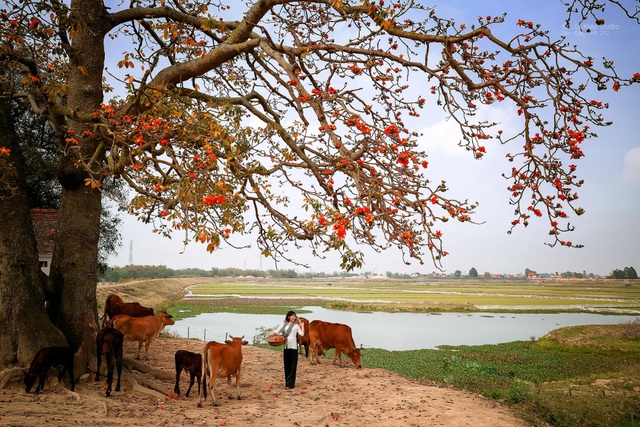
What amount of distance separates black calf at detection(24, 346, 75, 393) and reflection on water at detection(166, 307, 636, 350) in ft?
39.8

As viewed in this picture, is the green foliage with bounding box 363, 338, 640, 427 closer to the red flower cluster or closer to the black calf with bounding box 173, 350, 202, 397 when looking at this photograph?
the black calf with bounding box 173, 350, 202, 397

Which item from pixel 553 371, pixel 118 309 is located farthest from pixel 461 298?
pixel 118 309

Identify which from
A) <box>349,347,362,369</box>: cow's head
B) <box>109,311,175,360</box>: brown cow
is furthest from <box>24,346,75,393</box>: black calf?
<box>349,347,362,369</box>: cow's head

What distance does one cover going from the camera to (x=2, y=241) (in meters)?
8.85

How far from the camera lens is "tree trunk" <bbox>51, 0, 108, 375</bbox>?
9.45m

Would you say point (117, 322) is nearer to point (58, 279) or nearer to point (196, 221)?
point (58, 279)

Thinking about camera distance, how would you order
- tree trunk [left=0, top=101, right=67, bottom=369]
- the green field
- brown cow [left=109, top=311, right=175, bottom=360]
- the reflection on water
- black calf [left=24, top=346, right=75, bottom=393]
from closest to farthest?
black calf [left=24, top=346, right=75, bottom=393]
tree trunk [left=0, top=101, right=67, bottom=369]
brown cow [left=109, top=311, right=175, bottom=360]
the reflection on water
the green field

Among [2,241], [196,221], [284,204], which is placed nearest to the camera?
[196,221]

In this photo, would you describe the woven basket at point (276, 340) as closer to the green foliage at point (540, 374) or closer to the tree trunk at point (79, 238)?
the tree trunk at point (79, 238)

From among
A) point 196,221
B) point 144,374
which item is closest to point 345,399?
point 144,374

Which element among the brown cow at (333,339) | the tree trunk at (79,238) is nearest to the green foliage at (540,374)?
the brown cow at (333,339)

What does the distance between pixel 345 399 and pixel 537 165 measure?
5.87 m

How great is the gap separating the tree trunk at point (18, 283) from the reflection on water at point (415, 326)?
11941 millimetres

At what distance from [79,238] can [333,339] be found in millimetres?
7021
